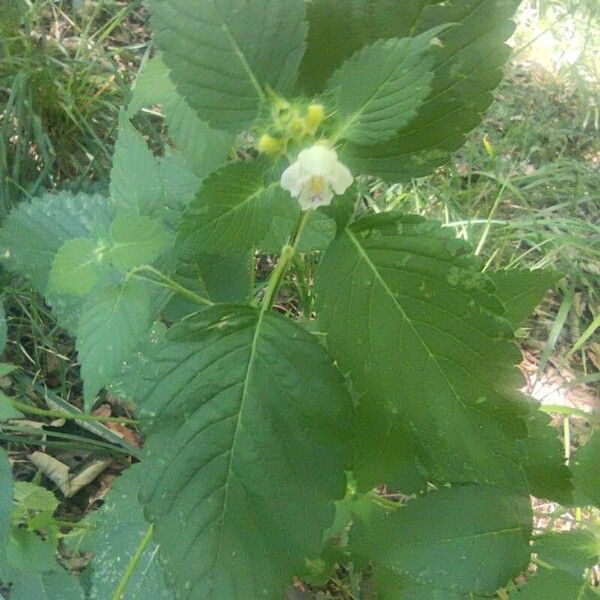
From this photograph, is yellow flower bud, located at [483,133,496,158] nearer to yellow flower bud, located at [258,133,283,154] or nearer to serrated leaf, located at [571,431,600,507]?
serrated leaf, located at [571,431,600,507]

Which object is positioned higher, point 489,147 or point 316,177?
point 316,177

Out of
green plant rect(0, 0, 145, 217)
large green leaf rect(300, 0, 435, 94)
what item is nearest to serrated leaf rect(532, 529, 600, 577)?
large green leaf rect(300, 0, 435, 94)

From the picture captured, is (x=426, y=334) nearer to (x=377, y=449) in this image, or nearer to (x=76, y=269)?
(x=377, y=449)

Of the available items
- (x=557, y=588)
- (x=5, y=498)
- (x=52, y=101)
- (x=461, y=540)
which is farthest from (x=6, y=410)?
(x=52, y=101)

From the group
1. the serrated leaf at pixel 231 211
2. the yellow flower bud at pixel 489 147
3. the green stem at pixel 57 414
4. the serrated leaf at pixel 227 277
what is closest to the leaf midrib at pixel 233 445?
the serrated leaf at pixel 231 211

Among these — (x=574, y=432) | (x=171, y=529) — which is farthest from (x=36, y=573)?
(x=574, y=432)

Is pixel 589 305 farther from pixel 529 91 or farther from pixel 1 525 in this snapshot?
pixel 1 525
